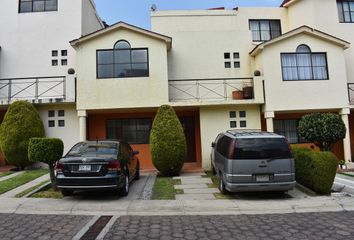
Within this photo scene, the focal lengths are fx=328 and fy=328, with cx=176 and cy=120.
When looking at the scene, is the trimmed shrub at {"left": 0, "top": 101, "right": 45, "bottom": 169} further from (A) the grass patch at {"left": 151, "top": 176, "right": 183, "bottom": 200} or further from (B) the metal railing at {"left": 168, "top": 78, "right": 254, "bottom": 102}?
(B) the metal railing at {"left": 168, "top": 78, "right": 254, "bottom": 102}

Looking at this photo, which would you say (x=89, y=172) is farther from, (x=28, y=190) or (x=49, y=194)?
(x=28, y=190)

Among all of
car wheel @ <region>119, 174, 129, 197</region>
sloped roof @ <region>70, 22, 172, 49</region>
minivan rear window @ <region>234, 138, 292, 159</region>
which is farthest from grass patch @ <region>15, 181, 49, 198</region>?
sloped roof @ <region>70, 22, 172, 49</region>

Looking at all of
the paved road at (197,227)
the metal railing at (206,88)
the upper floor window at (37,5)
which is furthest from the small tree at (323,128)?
the upper floor window at (37,5)

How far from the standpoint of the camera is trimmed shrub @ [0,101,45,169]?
1458 cm

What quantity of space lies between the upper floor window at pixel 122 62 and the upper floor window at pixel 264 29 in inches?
293

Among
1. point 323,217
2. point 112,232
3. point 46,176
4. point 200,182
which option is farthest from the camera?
point 46,176

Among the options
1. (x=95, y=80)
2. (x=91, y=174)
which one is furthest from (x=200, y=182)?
(x=95, y=80)

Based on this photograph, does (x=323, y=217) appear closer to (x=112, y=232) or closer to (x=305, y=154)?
(x=305, y=154)

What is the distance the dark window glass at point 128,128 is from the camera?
56.2 ft

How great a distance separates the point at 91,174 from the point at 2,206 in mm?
2394

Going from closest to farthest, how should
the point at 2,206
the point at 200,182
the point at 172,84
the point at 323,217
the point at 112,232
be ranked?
the point at 112,232 → the point at 323,217 → the point at 2,206 → the point at 200,182 → the point at 172,84

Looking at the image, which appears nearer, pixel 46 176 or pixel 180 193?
pixel 180 193

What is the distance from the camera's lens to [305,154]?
34.4 ft

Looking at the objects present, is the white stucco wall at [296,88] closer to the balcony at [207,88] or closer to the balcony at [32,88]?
the balcony at [207,88]
